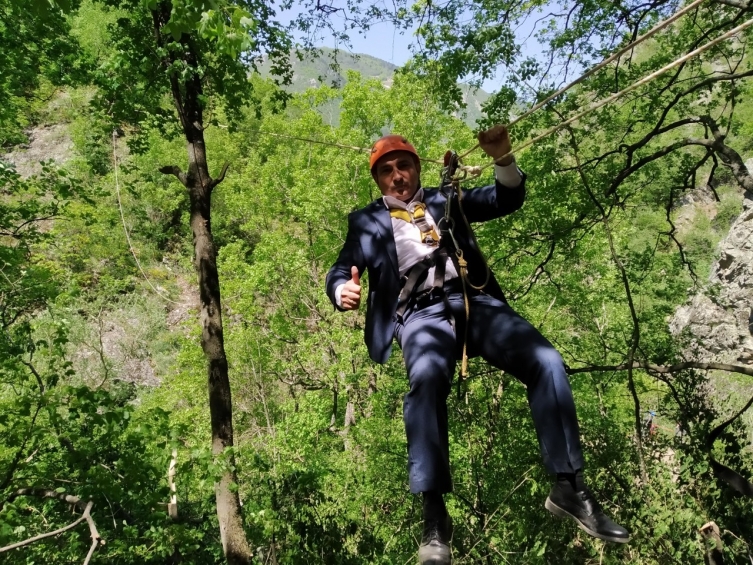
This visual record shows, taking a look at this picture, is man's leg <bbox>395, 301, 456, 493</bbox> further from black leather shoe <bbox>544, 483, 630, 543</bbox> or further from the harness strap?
black leather shoe <bbox>544, 483, 630, 543</bbox>

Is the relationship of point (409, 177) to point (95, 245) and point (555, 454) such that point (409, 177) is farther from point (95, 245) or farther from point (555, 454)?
point (95, 245)

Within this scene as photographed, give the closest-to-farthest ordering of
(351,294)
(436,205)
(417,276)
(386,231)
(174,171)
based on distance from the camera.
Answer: (351,294) → (417,276) → (386,231) → (436,205) → (174,171)

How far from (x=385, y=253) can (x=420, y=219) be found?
26cm

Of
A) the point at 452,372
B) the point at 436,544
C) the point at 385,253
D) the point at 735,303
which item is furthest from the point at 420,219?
the point at 735,303

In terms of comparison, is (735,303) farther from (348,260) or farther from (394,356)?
(348,260)

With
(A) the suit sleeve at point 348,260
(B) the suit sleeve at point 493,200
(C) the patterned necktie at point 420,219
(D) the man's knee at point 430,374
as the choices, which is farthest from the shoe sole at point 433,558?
(B) the suit sleeve at point 493,200

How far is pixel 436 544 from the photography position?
6.31 feet

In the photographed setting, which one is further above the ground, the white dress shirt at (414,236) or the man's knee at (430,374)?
the white dress shirt at (414,236)

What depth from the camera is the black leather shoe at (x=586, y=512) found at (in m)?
1.75

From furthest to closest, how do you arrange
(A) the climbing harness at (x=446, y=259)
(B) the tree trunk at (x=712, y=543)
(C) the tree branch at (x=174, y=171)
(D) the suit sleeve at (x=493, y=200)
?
(C) the tree branch at (x=174, y=171) → (B) the tree trunk at (x=712, y=543) → (D) the suit sleeve at (x=493, y=200) → (A) the climbing harness at (x=446, y=259)

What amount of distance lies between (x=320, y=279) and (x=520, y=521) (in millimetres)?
12291

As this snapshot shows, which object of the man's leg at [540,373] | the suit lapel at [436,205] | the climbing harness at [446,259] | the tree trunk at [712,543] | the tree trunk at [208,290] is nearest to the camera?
the man's leg at [540,373]

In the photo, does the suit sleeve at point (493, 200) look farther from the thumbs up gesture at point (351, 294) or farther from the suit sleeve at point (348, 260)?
the thumbs up gesture at point (351, 294)

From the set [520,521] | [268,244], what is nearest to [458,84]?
[520,521]
